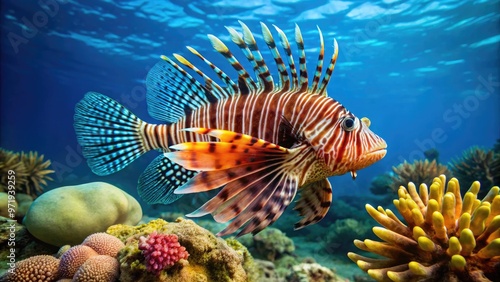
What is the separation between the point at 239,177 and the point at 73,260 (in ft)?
6.13

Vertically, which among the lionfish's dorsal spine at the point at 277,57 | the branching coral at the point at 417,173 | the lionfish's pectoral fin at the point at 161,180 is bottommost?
the lionfish's pectoral fin at the point at 161,180

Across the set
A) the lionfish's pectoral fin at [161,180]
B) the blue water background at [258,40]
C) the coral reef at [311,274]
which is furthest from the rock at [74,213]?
the blue water background at [258,40]

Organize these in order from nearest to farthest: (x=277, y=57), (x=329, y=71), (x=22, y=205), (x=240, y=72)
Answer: (x=329, y=71) → (x=277, y=57) → (x=240, y=72) → (x=22, y=205)

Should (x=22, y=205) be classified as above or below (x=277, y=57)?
below

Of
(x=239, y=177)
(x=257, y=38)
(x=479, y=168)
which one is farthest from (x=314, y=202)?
(x=257, y=38)

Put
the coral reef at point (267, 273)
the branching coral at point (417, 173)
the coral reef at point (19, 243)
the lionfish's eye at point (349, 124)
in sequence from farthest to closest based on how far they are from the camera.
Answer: the branching coral at point (417, 173), the coral reef at point (267, 273), the coral reef at point (19, 243), the lionfish's eye at point (349, 124)

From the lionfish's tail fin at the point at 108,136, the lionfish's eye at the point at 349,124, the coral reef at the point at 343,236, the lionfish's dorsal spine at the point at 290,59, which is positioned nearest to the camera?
the lionfish's eye at the point at 349,124

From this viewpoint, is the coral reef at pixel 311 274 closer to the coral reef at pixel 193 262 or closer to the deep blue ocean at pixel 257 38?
the coral reef at pixel 193 262

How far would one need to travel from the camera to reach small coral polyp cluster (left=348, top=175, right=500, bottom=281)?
1756 mm

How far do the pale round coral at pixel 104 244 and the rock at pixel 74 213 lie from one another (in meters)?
1.36

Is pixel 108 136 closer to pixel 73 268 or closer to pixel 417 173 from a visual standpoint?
pixel 73 268

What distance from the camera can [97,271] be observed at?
93.7 inches

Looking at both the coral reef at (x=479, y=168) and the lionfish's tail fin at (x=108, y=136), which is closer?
the lionfish's tail fin at (x=108, y=136)

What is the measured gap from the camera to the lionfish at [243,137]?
1.81 meters
